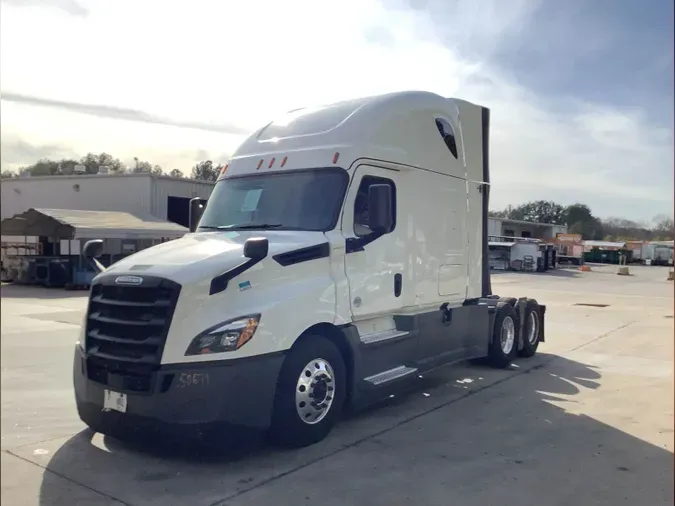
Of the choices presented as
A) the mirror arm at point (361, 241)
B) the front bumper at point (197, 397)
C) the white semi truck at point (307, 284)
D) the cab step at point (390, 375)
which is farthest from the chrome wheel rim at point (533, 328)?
the front bumper at point (197, 397)

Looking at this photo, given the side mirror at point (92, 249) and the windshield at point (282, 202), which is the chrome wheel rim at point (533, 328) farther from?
the side mirror at point (92, 249)

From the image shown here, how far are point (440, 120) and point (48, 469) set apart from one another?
576 centimetres

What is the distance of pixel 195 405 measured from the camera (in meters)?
4.93

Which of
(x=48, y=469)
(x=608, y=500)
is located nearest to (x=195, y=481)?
(x=48, y=469)

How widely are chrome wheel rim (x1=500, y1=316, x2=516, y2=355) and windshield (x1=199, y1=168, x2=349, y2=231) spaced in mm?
4537

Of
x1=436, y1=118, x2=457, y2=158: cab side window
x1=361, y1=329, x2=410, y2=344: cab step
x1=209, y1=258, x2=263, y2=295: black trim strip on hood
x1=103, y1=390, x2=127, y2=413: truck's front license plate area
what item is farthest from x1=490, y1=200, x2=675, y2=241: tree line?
x1=103, y1=390, x2=127, y2=413: truck's front license plate area

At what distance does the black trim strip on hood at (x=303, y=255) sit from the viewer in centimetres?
551

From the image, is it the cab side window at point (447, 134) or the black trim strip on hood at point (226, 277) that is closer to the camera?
the black trim strip on hood at point (226, 277)

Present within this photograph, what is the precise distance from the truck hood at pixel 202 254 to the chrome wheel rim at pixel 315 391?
1.12m

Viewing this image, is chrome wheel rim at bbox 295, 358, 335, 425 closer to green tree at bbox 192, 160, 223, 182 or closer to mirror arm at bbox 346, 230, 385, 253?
mirror arm at bbox 346, 230, 385, 253

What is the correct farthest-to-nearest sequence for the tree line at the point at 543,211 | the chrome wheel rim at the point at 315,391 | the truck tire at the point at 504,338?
1. the truck tire at the point at 504,338
2. the chrome wheel rim at the point at 315,391
3. the tree line at the point at 543,211

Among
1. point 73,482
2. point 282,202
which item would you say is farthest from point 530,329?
point 73,482

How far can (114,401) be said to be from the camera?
5.11 m

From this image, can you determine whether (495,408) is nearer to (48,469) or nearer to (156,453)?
(156,453)
